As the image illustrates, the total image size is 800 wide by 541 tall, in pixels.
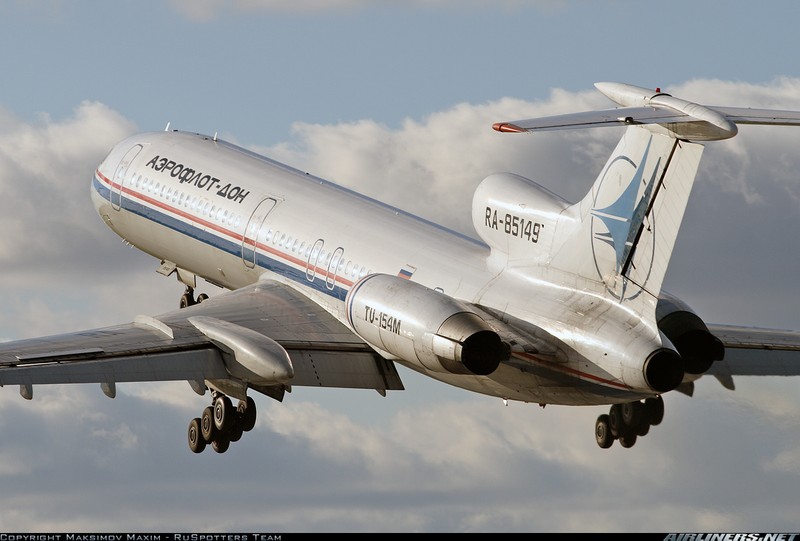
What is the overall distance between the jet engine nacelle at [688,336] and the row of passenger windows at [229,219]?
613 centimetres

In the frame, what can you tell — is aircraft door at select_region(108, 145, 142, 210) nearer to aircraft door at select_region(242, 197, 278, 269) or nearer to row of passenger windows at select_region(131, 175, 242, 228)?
row of passenger windows at select_region(131, 175, 242, 228)

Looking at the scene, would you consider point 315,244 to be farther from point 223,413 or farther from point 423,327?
point 423,327

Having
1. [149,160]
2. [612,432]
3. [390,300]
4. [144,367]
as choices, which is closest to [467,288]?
[390,300]

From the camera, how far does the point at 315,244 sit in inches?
1146

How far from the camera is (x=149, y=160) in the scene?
110ft

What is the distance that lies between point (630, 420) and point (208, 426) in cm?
761

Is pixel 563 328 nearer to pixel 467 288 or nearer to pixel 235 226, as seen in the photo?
pixel 467 288

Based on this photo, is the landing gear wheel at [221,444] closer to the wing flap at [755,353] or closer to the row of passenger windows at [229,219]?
the row of passenger windows at [229,219]

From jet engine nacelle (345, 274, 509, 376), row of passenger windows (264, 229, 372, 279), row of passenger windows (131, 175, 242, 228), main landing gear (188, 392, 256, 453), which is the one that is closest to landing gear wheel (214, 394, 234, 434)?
main landing gear (188, 392, 256, 453)

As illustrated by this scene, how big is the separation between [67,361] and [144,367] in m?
1.36

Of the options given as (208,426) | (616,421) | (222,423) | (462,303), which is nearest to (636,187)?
(462,303)

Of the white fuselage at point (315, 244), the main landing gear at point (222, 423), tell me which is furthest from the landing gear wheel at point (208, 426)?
the white fuselage at point (315, 244)

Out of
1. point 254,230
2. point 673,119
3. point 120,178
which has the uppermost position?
point 120,178

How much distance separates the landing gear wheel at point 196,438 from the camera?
2791 cm
